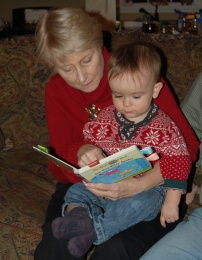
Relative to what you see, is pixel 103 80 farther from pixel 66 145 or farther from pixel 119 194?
pixel 119 194

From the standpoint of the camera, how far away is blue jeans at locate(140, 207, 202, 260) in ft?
4.09

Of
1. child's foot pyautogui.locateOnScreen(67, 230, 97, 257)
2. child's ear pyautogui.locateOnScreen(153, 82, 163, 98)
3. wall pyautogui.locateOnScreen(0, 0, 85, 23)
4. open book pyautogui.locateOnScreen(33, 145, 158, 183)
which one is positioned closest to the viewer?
open book pyautogui.locateOnScreen(33, 145, 158, 183)

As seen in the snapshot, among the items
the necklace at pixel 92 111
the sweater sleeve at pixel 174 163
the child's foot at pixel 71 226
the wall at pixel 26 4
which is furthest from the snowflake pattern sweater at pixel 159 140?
the wall at pixel 26 4

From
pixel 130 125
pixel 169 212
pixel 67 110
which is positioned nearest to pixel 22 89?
pixel 67 110

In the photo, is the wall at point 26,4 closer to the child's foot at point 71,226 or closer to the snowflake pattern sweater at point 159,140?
the snowflake pattern sweater at point 159,140

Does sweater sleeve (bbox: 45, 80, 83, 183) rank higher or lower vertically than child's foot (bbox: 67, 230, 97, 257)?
higher

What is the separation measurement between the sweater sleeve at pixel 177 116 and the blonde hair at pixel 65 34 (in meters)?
0.30

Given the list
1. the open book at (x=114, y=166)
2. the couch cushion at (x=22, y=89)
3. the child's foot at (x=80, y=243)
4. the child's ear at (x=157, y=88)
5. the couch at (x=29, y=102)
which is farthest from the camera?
the couch cushion at (x=22, y=89)

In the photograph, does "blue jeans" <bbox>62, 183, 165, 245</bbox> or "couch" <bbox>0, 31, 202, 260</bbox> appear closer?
"blue jeans" <bbox>62, 183, 165, 245</bbox>

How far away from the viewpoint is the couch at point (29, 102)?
1777mm

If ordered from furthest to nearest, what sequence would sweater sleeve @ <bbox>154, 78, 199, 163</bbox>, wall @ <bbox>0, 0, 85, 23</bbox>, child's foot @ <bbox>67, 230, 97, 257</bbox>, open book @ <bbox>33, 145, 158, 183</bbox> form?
1. wall @ <bbox>0, 0, 85, 23</bbox>
2. sweater sleeve @ <bbox>154, 78, 199, 163</bbox>
3. child's foot @ <bbox>67, 230, 97, 257</bbox>
4. open book @ <bbox>33, 145, 158, 183</bbox>

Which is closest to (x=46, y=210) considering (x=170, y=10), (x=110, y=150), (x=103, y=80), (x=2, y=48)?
(x=110, y=150)

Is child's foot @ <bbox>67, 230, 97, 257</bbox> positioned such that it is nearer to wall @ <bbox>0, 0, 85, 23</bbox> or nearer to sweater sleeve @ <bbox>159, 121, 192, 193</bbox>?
sweater sleeve @ <bbox>159, 121, 192, 193</bbox>

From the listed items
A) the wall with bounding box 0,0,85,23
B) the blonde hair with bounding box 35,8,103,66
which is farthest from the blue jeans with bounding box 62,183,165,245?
the wall with bounding box 0,0,85,23
